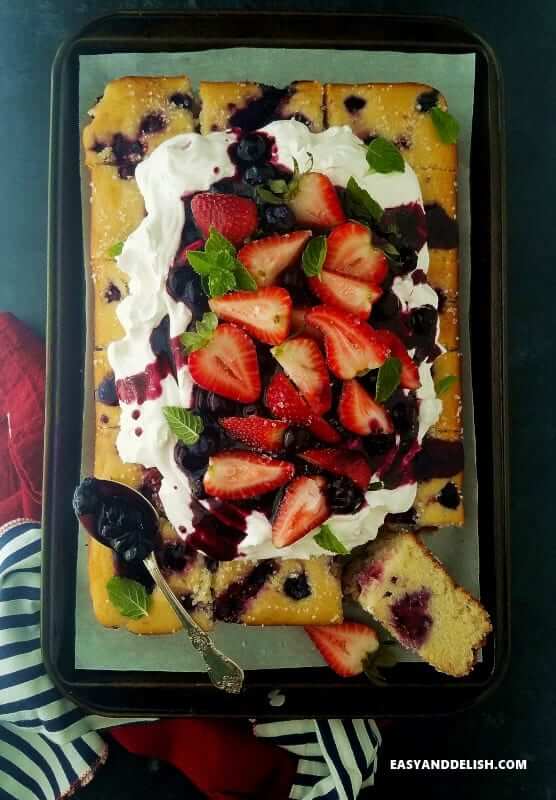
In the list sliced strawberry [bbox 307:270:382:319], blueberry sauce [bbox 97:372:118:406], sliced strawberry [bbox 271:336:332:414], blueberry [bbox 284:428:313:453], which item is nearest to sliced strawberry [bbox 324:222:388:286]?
sliced strawberry [bbox 307:270:382:319]

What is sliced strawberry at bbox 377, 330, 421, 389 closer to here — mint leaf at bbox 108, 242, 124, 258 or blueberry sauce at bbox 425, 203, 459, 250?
blueberry sauce at bbox 425, 203, 459, 250

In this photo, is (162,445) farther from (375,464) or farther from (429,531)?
(429,531)

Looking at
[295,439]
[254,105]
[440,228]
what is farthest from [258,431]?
[254,105]

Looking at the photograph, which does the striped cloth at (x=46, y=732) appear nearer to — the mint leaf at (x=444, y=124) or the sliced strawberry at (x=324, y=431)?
the sliced strawberry at (x=324, y=431)

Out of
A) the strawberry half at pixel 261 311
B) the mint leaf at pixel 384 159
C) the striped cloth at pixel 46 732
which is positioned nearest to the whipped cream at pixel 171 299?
the mint leaf at pixel 384 159

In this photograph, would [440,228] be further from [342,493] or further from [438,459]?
[342,493]

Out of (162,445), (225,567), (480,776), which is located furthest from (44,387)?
(480,776)
